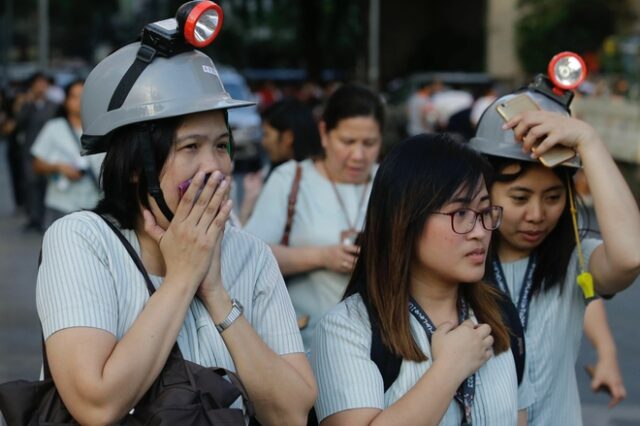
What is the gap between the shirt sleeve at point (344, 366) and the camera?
316cm

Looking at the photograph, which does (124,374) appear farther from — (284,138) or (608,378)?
(284,138)

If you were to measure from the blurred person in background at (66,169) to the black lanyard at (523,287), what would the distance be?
542 centimetres

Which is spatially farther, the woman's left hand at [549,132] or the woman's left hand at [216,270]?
the woman's left hand at [549,132]

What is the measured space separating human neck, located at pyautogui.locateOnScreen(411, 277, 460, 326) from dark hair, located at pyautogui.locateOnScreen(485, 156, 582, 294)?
1.97 feet

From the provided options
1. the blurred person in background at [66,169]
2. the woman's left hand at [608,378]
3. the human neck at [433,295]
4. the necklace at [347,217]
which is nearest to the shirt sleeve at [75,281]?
the human neck at [433,295]

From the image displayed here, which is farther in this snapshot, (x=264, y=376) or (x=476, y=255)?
(x=476, y=255)

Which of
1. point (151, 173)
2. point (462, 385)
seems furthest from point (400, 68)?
point (151, 173)

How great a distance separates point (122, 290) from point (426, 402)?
778mm

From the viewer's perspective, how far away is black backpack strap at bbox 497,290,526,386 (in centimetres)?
357

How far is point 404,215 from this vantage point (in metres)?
3.31

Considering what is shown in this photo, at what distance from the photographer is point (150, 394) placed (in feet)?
9.19

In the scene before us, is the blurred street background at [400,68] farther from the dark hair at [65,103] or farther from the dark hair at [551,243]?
the dark hair at [65,103]

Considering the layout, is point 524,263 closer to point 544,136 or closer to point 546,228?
→ point 546,228

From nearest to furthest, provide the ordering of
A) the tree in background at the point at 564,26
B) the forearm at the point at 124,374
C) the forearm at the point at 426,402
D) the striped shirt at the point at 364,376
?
1. the forearm at the point at 124,374
2. the forearm at the point at 426,402
3. the striped shirt at the point at 364,376
4. the tree in background at the point at 564,26
